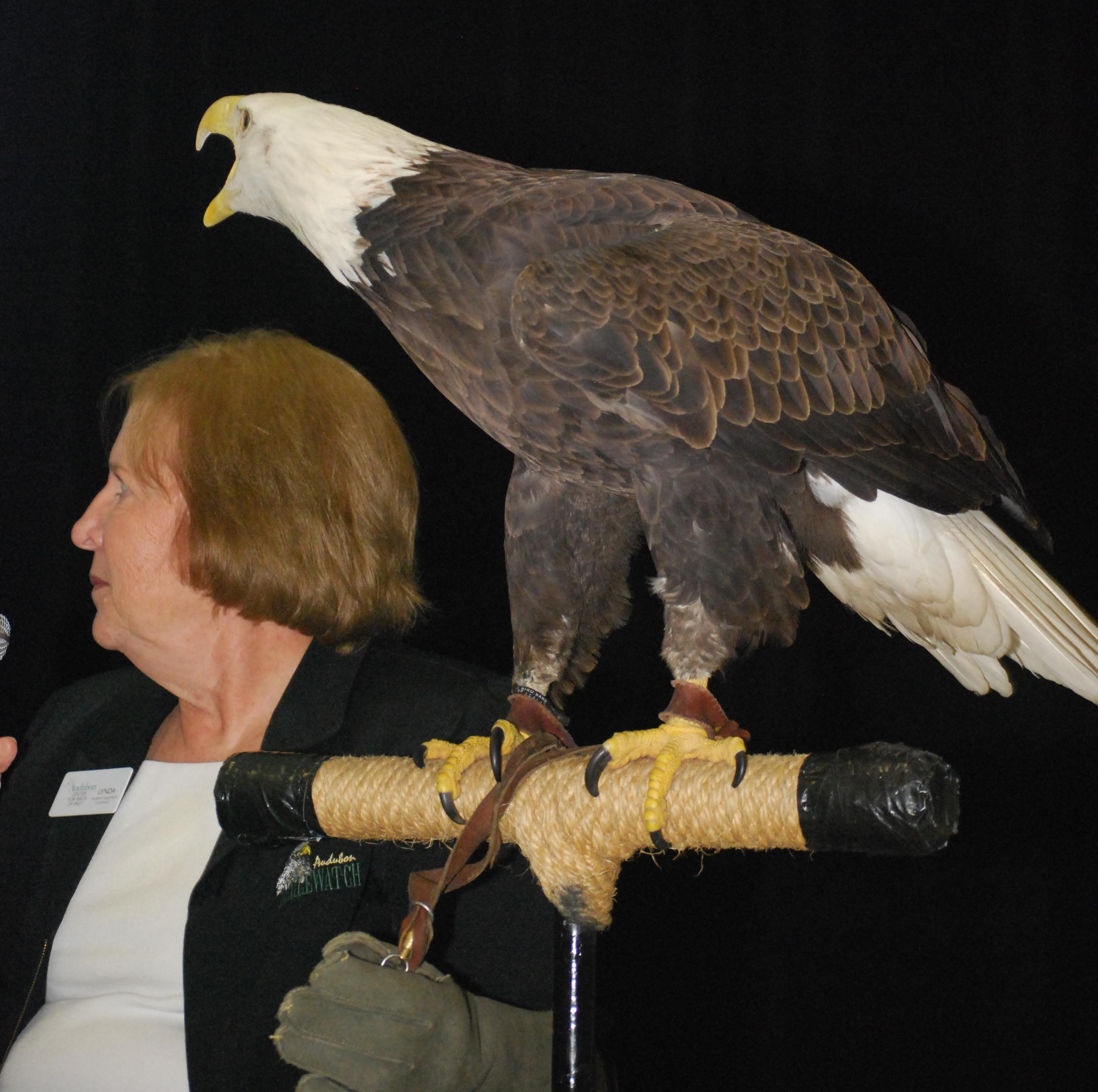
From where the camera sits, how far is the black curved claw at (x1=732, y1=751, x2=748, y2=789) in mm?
1010

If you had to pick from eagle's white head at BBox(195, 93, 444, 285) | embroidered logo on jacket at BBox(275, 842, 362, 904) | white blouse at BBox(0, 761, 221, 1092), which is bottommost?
white blouse at BBox(0, 761, 221, 1092)

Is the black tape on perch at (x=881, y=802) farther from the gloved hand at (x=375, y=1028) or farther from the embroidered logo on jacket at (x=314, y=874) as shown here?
the embroidered logo on jacket at (x=314, y=874)

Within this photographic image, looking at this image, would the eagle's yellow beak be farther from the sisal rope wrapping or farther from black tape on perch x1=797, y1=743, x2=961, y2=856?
black tape on perch x1=797, y1=743, x2=961, y2=856

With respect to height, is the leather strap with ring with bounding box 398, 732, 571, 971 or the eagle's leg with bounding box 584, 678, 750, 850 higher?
the eagle's leg with bounding box 584, 678, 750, 850

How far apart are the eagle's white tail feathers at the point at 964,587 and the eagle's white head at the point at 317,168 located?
2.18ft

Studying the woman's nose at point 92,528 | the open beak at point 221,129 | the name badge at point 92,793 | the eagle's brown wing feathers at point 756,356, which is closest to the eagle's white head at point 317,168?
the open beak at point 221,129

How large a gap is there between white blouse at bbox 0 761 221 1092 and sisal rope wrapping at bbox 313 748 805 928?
433 mm

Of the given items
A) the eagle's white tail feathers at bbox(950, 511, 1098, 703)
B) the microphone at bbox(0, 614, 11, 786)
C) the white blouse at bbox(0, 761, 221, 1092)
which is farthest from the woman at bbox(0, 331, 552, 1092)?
the eagle's white tail feathers at bbox(950, 511, 1098, 703)

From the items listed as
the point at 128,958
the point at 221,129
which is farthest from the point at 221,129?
the point at 128,958

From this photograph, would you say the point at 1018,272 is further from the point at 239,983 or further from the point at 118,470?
the point at 239,983

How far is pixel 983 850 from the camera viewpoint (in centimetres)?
241

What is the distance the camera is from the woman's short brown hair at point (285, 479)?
1624mm

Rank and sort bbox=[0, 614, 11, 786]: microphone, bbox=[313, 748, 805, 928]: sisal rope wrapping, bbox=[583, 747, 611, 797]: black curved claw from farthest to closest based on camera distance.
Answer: bbox=[0, 614, 11, 786]: microphone
bbox=[583, 747, 611, 797]: black curved claw
bbox=[313, 748, 805, 928]: sisal rope wrapping

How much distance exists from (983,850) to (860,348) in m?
1.46
